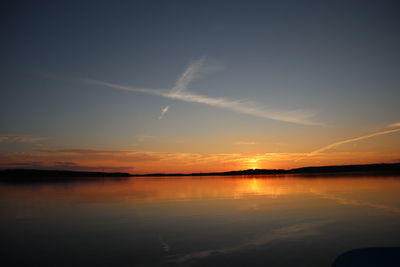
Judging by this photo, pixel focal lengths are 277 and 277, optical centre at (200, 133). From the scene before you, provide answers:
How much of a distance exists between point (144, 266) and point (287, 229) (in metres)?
8.80

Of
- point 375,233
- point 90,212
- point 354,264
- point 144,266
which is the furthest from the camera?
point 90,212

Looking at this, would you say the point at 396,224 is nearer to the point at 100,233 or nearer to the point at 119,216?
the point at 100,233

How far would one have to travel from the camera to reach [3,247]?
12445 mm

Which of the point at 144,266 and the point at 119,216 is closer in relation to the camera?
the point at 144,266

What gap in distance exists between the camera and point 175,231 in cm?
1539

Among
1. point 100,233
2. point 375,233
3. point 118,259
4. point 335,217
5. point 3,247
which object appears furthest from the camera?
point 335,217

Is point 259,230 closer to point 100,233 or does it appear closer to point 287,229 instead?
point 287,229

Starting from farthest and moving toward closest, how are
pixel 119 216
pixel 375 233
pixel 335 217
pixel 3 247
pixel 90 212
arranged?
pixel 90 212
pixel 119 216
pixel 335 217
pixel 375 233
pixel 3 247

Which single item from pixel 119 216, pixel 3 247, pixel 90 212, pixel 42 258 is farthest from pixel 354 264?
pixel 90 212

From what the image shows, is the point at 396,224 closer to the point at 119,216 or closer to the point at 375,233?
the point at 375,233

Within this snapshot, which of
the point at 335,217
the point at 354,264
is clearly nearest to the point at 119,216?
the point at 335,217

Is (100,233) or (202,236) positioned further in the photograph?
(100,233)

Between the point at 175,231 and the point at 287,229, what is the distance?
6.20m

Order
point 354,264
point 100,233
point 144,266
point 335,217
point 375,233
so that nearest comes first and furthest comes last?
point 354,264 < point 144,266 < point 375,233 < point 100,233 < point 335,217
